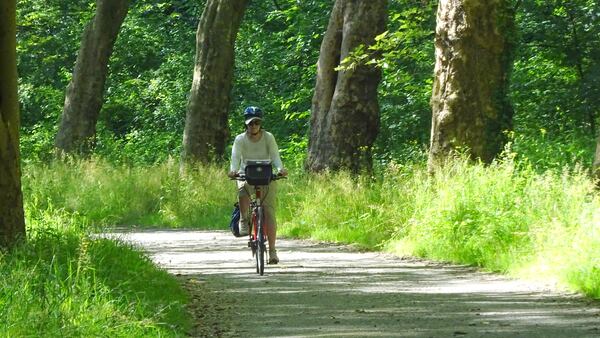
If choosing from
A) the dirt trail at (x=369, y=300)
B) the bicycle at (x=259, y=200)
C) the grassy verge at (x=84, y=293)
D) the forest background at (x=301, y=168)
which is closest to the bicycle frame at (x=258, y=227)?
the bicycle at (x=259, y=200)

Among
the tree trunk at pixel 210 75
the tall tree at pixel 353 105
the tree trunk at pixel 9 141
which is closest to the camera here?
the tree trunk at pixel 9 141

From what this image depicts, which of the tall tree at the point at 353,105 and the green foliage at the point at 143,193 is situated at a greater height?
the tall tree at the point at 353,105

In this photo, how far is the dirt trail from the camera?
10.4 m

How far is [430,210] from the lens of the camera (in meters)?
17.3

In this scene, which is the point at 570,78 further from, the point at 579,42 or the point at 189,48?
the point at 189,48

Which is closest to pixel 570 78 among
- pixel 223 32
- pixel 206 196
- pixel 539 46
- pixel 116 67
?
pixel 539 46

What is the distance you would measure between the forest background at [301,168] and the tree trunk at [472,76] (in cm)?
30

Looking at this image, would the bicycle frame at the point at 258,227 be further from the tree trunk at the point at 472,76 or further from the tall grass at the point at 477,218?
the tree trunk at the point at 472,76

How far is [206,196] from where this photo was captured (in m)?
27.8

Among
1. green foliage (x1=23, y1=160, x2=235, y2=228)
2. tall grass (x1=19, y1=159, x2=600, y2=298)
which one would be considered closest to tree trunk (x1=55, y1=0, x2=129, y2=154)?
green foliage (x1=23, y1=160, x2=235, y2=228)

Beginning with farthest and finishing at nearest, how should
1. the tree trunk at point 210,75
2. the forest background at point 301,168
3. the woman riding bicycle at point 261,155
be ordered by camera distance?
the tree trunk at point 210,75, the woman riding bicycle at point 261,155, the forest background at point 301,168

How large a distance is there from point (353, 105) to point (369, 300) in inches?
529

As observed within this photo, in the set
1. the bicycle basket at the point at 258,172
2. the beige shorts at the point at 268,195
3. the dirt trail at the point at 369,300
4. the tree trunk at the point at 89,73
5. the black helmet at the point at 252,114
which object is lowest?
the dirt trail at the point at 369,300

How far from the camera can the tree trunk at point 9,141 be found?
12375 mm
